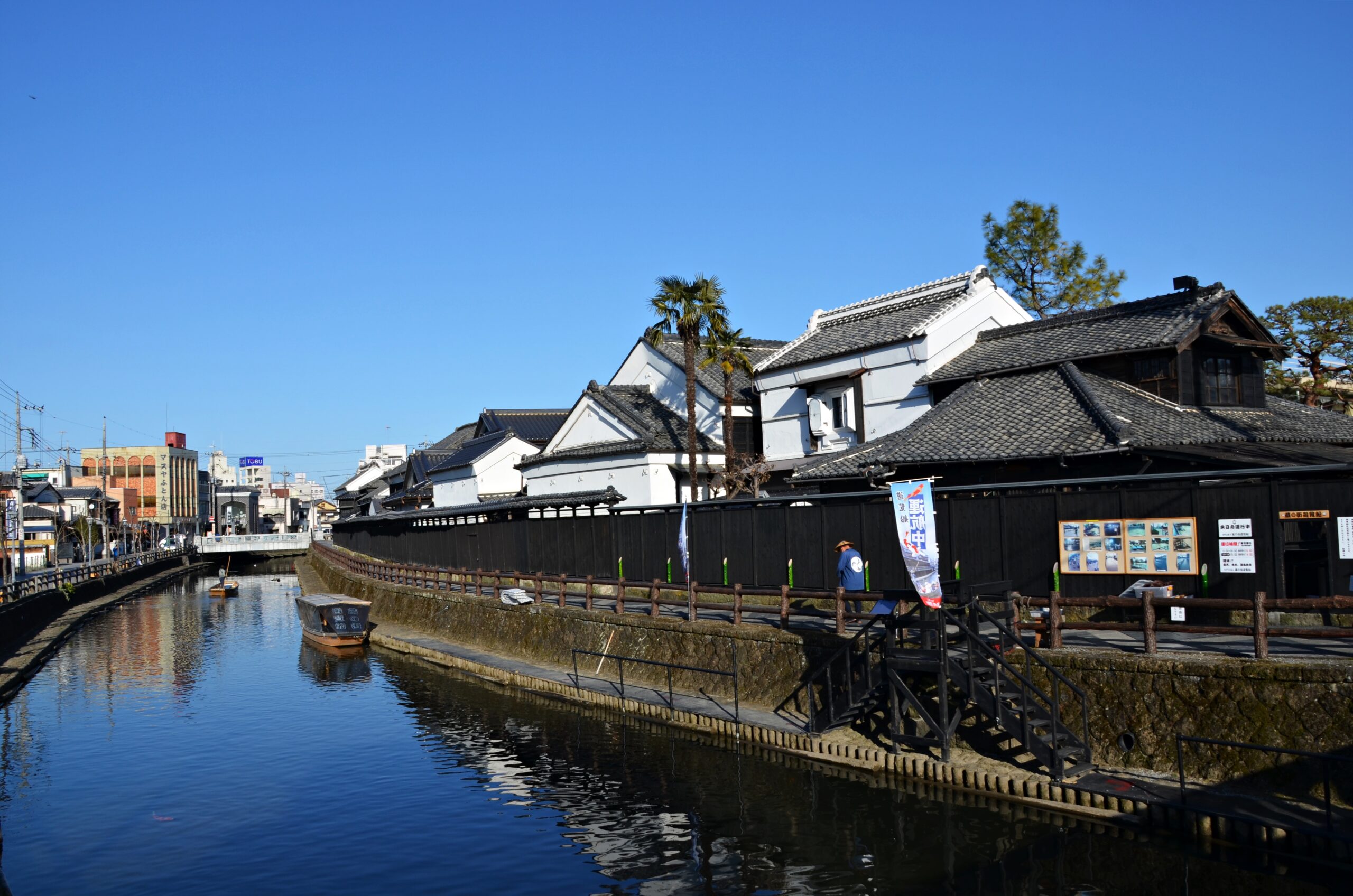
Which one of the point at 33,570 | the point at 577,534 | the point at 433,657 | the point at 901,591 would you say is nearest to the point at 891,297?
the point at 577,534

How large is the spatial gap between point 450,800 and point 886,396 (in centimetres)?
2377

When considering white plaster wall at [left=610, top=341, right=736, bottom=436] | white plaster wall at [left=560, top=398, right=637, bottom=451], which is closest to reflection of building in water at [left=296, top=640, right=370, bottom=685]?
white plaster wall at [left=560, top=398, right=637, bottom=451]

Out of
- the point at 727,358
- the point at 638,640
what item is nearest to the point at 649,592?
the point at 638,640

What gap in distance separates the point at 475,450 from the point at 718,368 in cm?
2314

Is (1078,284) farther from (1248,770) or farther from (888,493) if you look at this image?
(1248,770)

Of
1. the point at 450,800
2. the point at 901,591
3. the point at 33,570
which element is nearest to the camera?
the point at 901,591

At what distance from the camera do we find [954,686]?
1788 cm

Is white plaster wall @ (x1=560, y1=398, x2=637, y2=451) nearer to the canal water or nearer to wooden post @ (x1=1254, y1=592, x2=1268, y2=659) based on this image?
the canal water

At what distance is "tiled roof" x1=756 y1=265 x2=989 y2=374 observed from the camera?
3750 cm

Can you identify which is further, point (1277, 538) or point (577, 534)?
point (577, 534)

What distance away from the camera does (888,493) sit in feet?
79.9

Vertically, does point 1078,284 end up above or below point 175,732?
above

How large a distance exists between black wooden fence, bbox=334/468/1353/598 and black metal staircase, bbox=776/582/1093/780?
2599 millimetres

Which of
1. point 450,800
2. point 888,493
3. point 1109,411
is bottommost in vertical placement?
point 450,800
